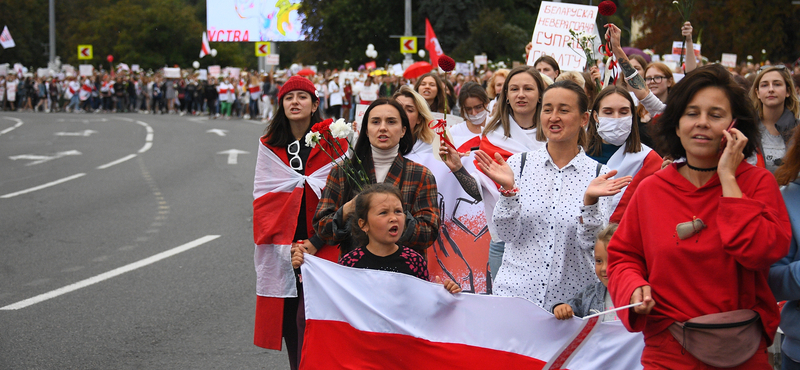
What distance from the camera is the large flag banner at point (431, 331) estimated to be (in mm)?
3617

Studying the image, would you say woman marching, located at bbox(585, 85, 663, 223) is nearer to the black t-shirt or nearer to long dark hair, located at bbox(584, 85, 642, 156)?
long dark hair, located at bbox(584, 85, 642, 156)

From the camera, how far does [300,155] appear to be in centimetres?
507

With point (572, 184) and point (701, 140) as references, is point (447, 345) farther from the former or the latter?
point (701, 140)

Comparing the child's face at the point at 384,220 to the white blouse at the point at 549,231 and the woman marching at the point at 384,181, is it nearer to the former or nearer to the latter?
the woman marching at the point at 384,181

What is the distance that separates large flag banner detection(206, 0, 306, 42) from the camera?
48969 millimetres

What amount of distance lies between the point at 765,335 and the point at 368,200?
2.03 meters

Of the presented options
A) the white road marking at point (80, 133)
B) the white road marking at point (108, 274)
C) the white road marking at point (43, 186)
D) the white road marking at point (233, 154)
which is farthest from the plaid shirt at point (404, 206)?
the white road marking at point (80, 133)

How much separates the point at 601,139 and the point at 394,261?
1.79 m

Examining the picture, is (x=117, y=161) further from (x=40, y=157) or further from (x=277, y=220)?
(x=277, y=220)

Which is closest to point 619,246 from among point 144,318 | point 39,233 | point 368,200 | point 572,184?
point 572,184

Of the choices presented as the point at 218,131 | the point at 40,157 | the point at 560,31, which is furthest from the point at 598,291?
the point at 218,131

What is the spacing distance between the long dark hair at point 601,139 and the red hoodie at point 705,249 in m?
2.09

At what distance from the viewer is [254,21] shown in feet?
166

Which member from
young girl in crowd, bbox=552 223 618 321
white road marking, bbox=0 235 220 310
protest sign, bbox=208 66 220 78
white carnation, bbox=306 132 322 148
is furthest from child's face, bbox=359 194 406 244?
protest sign, bbox=208 66 220 78
